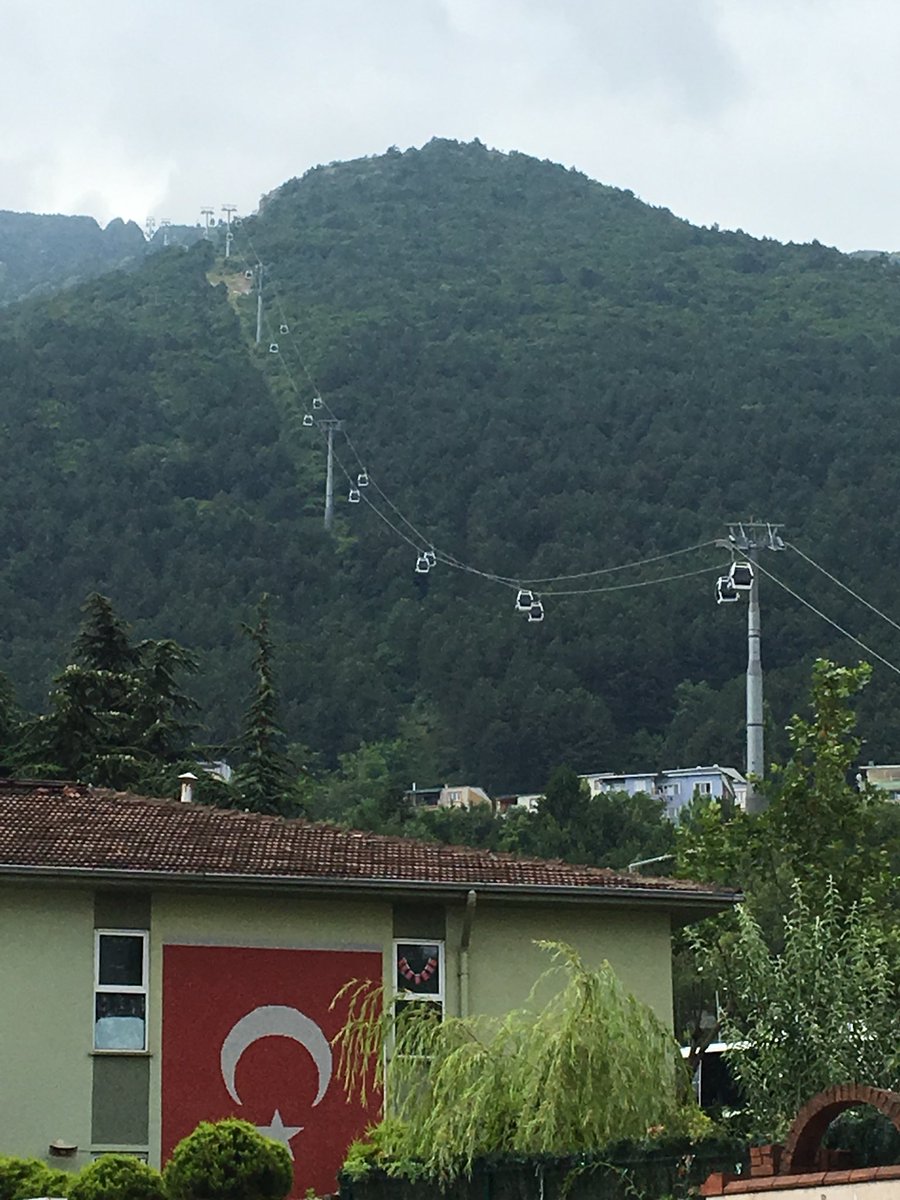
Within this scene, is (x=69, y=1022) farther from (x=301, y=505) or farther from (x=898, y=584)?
(x=301, y=505)

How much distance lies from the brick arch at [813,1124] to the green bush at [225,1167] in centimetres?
733

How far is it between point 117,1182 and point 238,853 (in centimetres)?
609

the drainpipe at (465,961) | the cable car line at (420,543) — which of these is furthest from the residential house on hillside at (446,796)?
the drainpipe at (465,961)

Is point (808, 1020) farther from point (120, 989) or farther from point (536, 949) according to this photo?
point (120, 989)

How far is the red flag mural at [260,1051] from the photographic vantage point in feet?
85.5

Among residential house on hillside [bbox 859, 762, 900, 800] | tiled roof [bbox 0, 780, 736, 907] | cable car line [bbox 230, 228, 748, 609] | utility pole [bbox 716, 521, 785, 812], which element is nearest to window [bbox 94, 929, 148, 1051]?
tiled roof [bbox 0, 780, 736, 907]

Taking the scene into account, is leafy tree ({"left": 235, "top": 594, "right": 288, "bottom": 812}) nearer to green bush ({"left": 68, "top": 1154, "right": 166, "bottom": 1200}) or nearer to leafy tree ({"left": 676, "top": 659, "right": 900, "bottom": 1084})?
leafy tree ({"left": 676, "top": 659, "right": 900, "bottom": 1084})

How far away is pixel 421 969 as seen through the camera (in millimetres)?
27234

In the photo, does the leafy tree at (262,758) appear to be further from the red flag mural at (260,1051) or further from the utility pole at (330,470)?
the utility pole at (330,470)

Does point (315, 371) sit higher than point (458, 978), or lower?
higher

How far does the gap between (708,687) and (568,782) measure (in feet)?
107

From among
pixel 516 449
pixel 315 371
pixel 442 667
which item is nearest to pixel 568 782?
pixel 442 667

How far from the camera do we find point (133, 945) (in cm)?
2658

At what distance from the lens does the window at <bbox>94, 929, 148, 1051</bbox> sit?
1035 inches
